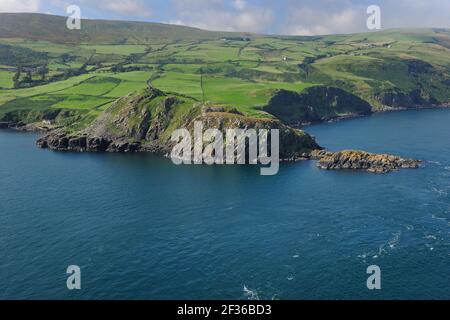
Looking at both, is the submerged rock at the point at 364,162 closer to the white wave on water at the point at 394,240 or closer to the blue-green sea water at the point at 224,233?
the blue-green sea water at the point at 224,233

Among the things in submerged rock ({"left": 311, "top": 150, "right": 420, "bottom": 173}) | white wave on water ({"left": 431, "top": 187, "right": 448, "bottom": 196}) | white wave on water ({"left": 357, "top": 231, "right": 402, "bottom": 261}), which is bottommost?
white wave on water ({"left": 357, "top": 231, "right": 402, "bottom": 261})

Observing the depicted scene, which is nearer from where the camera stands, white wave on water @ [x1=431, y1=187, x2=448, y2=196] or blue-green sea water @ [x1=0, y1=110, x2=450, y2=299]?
blue-green sea water @ [x1=0, y1=110, x2=450, y2=299]

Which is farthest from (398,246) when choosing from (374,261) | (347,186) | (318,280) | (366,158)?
(366,158)

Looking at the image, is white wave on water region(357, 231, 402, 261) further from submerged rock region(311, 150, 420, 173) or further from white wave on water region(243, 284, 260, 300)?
submerged rock region(311, 150, 420, 173)

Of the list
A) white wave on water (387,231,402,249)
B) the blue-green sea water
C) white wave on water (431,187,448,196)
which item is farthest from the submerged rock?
white wave on water (387,231,402,249)

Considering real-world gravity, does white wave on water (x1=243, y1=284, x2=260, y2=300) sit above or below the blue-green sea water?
below

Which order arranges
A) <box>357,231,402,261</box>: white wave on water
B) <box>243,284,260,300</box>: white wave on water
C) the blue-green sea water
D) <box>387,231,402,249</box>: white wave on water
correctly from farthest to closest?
<box>387,231,402,249</box>: white wave on water, <box>357,231,402,261</box>: white wave on water, the blue-green sea water, <box>243,284,260,300</box>: white wave on water

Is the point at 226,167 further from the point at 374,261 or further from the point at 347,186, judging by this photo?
the point at 374,261
